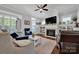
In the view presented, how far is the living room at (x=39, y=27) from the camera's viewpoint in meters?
1.99

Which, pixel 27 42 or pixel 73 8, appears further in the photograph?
pixel 27 42

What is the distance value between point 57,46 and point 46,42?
23 centimetres

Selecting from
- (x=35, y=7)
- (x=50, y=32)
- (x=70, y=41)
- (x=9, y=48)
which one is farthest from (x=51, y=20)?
(x=9, y=48)

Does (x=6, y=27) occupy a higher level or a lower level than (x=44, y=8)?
lower

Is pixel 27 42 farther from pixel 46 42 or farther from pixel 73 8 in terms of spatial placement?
pixel 73 8

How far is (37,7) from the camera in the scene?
206 cm

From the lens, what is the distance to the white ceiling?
2007mm

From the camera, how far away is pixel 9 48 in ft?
6.44

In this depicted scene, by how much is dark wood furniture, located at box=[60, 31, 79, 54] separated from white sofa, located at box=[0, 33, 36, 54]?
1.99ft

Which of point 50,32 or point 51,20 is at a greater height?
point 51,20

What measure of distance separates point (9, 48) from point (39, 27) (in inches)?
27.6

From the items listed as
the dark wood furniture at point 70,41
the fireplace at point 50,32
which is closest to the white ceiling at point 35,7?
the fireplace at point 50,32

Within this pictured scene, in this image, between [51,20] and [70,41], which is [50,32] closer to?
[51,20]

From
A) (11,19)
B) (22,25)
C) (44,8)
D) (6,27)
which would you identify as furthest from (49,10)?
(6,27)
